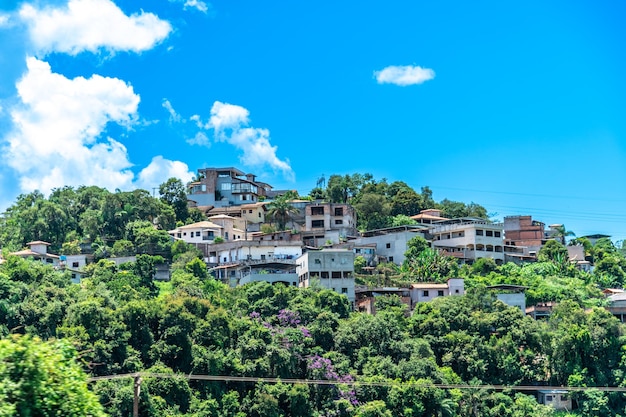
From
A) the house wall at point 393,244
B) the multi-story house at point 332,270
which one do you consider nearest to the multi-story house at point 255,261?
the multi-story house at point 332,270

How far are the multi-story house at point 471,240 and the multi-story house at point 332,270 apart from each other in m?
11.5

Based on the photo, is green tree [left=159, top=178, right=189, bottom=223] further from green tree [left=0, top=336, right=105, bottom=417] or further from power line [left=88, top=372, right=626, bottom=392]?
green tree [left=0, top=336, right=105, bottom=417]

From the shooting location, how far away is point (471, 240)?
65500 mm

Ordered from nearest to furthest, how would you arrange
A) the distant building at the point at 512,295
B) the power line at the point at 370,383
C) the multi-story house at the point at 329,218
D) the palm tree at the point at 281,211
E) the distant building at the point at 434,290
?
the power line at the point at 370,383 < the distant building at the point at 512,295 < the distant building at the point at 434,290 < the multi-story house at the point at 329,218 < the palm tree at the point at 281,211

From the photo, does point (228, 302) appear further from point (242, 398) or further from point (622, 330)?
point (622, 330)

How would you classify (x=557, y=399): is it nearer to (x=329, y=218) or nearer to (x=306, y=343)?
(x=306, y=343)

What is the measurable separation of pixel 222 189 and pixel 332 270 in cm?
2814

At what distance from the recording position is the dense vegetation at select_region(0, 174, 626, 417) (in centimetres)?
4109

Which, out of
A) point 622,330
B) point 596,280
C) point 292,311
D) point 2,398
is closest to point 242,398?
point 292,311

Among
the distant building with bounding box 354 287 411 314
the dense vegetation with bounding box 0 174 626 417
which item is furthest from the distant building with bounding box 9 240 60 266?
the distant building with bounding box 354 287 411 314

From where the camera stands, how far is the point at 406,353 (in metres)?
45.6

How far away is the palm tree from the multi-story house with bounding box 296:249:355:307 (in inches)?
635

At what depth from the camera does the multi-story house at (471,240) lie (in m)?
65.2

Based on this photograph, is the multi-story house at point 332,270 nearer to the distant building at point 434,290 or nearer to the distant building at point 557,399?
the distant building at point 434,290
